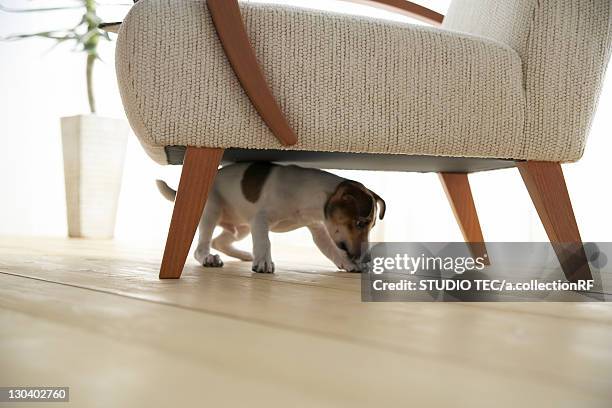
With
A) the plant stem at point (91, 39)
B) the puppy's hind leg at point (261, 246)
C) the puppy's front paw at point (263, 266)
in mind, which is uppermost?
the plant stem at point (91, 39)

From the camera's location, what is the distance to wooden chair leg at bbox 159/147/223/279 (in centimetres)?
113

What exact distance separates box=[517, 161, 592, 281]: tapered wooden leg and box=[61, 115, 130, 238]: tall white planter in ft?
8.49

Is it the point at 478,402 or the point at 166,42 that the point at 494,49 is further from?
the point at 478,402

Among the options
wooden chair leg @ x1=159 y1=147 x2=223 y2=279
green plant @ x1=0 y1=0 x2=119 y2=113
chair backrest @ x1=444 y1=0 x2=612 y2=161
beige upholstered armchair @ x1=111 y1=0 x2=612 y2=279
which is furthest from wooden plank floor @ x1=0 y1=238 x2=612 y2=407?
green plant @ x1=0 y1=0 x2=119 y2=113

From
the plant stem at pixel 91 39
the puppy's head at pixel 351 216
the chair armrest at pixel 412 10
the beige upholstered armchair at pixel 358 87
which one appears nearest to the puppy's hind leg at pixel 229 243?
the puppy's head at pixel 351 216

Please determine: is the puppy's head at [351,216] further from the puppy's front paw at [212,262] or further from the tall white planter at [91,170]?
the tall white planter at [91,170]

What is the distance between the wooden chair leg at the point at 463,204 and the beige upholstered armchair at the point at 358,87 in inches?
15.8

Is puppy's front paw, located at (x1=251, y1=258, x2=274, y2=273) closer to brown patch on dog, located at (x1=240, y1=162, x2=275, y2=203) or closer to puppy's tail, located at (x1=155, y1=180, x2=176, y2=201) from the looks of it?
brown patch on dog, located at (x1=240, y1=162, x2=275, y2=203)

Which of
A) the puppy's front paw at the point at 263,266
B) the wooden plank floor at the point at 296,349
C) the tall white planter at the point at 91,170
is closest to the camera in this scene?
the wooden plank floor at the point at 296,349

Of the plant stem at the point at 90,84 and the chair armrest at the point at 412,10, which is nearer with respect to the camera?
the chair armrest at the point at 412,10

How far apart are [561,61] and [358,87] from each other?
408mm

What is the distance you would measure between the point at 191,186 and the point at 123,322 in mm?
499

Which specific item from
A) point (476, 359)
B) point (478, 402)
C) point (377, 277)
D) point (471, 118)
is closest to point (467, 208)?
point (471, 118)

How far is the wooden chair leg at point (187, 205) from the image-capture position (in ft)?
3.71
